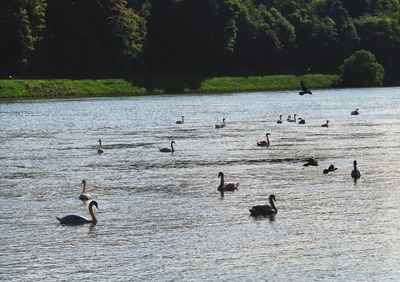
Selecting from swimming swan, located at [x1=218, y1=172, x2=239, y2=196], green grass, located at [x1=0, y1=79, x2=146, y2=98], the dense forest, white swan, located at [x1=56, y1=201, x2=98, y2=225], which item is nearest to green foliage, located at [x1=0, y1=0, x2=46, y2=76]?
the dense forest

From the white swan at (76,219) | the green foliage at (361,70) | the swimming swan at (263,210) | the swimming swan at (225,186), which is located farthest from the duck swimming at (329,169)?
the green foliage at (361,70)

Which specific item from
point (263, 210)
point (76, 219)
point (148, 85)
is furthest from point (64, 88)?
point (263, 210)

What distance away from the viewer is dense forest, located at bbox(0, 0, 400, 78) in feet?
417

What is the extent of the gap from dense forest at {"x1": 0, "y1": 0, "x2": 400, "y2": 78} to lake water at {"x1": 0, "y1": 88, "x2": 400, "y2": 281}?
53.8 metres

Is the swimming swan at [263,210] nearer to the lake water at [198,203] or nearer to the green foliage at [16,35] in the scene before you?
the lake water at [198,203]

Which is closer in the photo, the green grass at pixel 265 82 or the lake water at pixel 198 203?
the lake water at pixel 198 203

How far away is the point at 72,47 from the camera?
131500 millimetres

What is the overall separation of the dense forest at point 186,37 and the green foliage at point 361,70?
9.17m

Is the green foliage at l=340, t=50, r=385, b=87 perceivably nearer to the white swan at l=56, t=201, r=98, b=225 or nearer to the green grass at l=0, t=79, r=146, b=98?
the green grass at l=0, t=79, r=146, b=98

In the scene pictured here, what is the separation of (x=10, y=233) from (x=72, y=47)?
101484 mm

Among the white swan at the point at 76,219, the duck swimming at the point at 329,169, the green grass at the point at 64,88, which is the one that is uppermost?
the duck swimming at the point at 329,169

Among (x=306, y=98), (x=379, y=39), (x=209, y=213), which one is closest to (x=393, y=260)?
(x=209, y=213)

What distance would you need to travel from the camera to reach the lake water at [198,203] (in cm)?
2720

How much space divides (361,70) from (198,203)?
383 feet
